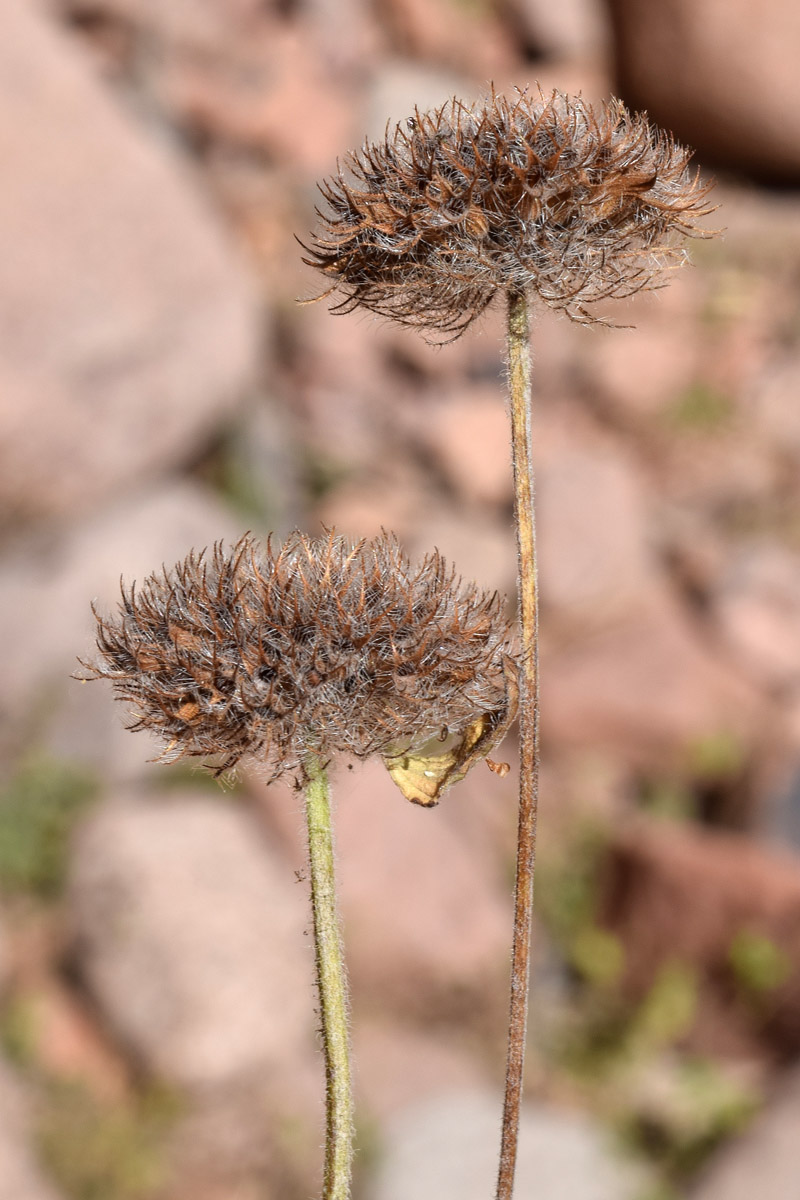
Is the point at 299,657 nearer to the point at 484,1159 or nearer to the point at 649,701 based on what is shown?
the point at 484,1159

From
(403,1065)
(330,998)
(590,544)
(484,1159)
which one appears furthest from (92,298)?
(330,998)

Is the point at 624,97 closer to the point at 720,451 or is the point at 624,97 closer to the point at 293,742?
the point at 720,451

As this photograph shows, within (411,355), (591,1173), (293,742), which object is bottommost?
(591,1173)

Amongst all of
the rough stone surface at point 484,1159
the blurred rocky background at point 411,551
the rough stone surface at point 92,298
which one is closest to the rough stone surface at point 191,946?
the blurred rocky background at point 411,551

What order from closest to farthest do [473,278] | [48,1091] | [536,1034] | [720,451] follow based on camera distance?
[473,278] < [48,1091] < [536,1034] < [720,451]

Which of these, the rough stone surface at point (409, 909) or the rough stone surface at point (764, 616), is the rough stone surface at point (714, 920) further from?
the rough stone surface at point (764, 616)

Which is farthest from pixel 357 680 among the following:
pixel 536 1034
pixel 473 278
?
pixel 536 1034
